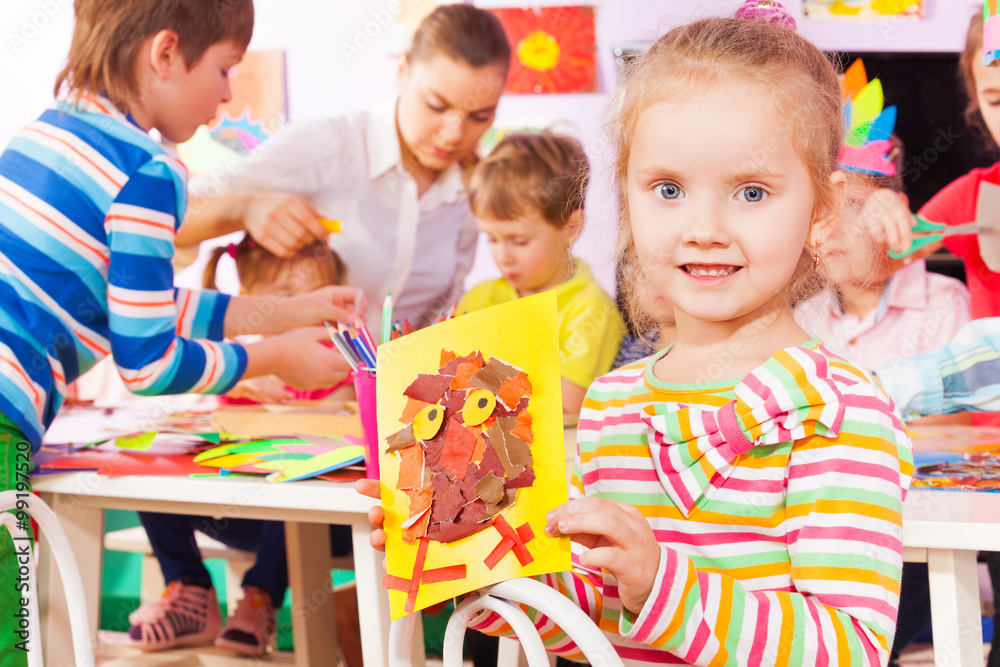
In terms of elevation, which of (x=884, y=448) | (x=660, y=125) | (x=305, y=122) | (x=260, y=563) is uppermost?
(x=305, y=122)

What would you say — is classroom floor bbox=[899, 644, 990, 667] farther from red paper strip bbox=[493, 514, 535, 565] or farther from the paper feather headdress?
red paper strip bbox=[493, 514, 535, 565]

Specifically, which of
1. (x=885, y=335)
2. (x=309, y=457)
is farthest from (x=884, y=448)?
(x=885, y=335)

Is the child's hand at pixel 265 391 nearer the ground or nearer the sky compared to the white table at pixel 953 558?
nearer the sky

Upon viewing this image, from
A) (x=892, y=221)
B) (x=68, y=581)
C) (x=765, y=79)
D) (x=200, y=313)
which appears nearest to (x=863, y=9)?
(x=892, y=221)

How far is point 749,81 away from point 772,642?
39cm

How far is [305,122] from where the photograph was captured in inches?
67.5

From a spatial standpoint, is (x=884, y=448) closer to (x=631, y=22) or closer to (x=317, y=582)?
(x=317, y=582)

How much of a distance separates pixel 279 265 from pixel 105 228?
26.0 inches

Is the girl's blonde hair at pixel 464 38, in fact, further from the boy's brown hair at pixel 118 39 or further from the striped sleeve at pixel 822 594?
the striped sleeve at pixel 822 594

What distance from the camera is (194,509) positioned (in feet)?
3.09

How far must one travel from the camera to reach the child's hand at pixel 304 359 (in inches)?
46.9

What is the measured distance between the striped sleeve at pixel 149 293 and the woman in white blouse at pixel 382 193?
0.59 m

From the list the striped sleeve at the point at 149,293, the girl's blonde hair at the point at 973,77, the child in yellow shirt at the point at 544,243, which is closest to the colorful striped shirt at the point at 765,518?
the striped sleeve at the point at 149,293

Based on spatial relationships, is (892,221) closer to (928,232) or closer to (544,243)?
(928,232)
